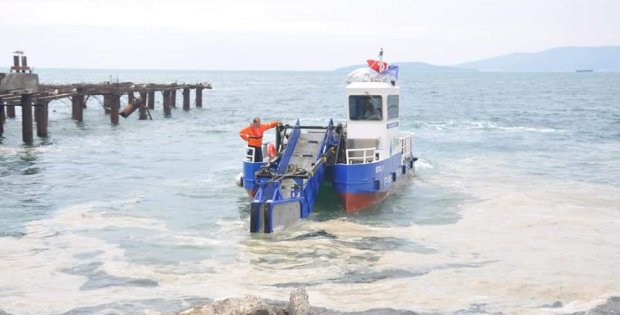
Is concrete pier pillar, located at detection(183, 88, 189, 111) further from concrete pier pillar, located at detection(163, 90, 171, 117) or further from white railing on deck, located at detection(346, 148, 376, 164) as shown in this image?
white railing on deck, located at detection(346, 148, 376, 164)

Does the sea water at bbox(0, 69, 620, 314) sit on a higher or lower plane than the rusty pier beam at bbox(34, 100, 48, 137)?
lower

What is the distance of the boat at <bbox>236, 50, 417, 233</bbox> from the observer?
64.8 ft

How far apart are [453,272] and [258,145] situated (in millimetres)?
8967

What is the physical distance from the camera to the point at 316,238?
18062 mm

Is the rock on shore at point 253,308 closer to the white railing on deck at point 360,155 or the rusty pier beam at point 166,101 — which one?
the white railing on deck at point 360,155

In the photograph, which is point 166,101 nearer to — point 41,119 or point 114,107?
point 114,107

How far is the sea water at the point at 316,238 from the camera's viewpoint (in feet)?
43.7

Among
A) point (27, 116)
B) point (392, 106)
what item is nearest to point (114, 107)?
point (27, 116)

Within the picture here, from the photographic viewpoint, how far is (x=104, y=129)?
161ft

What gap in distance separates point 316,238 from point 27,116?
2388cm

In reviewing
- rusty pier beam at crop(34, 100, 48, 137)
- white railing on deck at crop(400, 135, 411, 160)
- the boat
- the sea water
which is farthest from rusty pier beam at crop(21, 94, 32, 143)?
white railing on deck at crop(400, 135, 411, 160)

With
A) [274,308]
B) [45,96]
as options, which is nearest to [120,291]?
[274,308]

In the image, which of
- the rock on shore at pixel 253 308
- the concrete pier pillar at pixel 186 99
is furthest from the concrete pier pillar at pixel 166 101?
the rock on shore at pixel 253 308

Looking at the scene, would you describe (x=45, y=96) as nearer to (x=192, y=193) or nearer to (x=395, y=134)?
(x=192, y=193)
